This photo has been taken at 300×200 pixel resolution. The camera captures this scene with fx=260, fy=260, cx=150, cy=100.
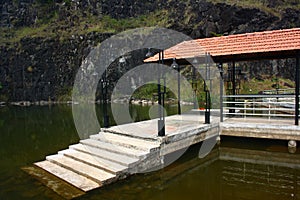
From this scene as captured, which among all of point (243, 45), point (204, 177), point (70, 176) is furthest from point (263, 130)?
point (70, 176)

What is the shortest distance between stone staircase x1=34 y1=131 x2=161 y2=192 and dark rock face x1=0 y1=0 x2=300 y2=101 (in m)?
25.4

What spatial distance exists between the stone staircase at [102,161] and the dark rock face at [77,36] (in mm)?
25430

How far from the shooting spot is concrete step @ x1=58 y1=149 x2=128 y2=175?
5.89 meters

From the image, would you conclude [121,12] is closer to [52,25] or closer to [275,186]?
[52,25]

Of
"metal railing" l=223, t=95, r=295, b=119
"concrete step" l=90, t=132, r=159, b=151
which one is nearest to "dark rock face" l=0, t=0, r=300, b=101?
"metal railing" l=223, t=95, r=295, b=119

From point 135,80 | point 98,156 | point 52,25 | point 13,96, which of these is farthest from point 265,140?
point 52,25

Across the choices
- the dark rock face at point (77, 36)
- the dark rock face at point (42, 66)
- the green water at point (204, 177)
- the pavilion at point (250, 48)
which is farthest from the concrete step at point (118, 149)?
the dark rock face at point (42, 66)

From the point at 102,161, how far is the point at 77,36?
3308cm

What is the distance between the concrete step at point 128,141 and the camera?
21.9ft

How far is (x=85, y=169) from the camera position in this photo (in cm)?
619

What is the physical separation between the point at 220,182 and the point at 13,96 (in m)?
37.8

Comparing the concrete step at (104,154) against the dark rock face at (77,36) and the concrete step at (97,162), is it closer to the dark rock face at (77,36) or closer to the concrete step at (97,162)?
the concrete step at (97,162)

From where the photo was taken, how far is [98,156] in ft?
22.0

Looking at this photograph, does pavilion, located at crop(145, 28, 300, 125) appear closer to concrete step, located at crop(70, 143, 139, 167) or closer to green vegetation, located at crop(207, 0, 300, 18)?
concrete step, located at crop(70, 143, 139, 167)
